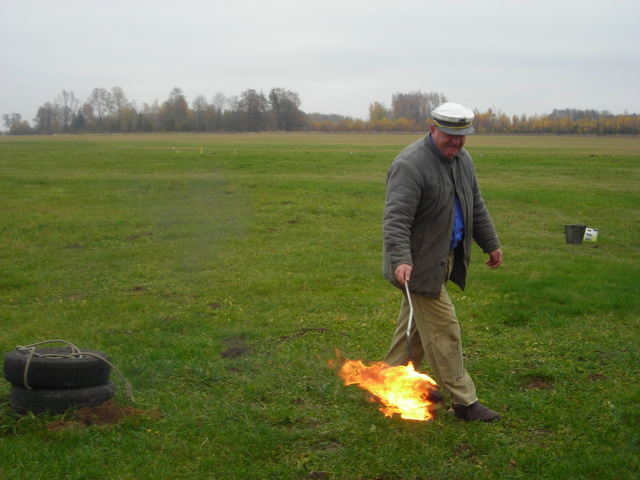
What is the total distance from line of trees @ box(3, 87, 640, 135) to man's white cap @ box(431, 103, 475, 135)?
10826 cm

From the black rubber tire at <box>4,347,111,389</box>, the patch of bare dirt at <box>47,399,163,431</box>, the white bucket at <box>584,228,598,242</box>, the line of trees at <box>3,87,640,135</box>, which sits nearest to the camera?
the patch of bare dirt at <box>47,399,163,431</box>

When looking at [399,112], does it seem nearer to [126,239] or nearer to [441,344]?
[126,239]

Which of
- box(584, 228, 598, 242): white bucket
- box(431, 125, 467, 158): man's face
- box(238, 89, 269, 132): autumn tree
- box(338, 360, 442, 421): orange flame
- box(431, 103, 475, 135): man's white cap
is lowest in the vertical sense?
box(338, 360, 442, 421): orange flame

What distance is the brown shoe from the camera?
520 centimetres

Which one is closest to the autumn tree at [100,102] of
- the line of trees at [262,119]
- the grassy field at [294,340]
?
the line of trees at [262,119]

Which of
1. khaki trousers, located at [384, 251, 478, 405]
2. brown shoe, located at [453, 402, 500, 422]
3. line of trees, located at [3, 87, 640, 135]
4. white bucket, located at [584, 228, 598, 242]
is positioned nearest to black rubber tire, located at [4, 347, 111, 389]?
khaki trousers, located at [384, 251, 478, 405]

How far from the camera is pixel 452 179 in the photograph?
206 inches

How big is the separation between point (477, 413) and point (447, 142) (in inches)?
82.1

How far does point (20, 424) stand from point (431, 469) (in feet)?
9.92

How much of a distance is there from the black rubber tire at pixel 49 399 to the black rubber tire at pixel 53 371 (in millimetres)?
44

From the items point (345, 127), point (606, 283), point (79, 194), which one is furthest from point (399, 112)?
point (606, 283)

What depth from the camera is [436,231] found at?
5.21 metres

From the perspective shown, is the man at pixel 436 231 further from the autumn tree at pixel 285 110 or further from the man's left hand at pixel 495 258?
the autumn tree at pixel 285 110

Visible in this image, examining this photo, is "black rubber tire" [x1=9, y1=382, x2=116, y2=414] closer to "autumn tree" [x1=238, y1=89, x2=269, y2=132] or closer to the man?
the man
